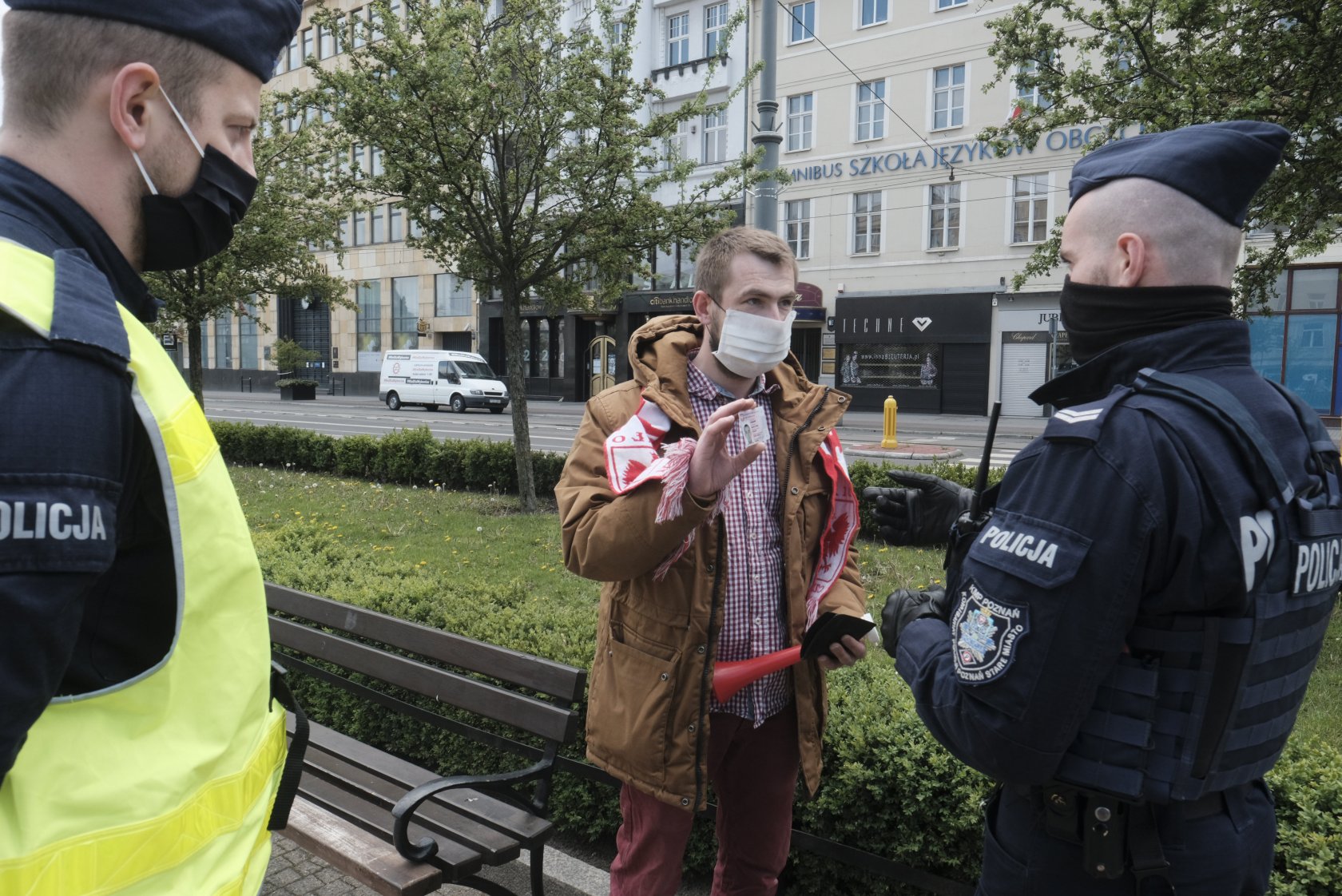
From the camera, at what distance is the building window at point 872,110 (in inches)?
1133

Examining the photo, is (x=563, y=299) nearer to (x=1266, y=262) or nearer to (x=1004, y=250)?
(x=1266, y=262)

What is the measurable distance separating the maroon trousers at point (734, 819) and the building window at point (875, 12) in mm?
30196

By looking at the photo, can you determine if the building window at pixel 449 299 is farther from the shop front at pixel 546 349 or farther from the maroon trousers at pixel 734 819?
the maroon trousers at pixel 734 819

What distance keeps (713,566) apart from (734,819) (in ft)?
2.60

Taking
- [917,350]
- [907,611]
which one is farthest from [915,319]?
[907,611]

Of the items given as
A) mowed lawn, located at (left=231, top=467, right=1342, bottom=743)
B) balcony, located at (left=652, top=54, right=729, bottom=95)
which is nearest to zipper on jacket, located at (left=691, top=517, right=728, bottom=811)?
mowed lawn, located at (left=231, top=467, right=1342, bottom=743)

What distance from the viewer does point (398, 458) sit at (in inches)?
541

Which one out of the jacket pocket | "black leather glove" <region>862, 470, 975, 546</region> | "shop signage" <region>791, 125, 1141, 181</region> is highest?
"shop signage" <region>791, 125, 1141, 181</region>

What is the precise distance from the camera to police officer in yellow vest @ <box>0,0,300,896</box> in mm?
972

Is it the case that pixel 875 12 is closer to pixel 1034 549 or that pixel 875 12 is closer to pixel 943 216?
pixel 943 216

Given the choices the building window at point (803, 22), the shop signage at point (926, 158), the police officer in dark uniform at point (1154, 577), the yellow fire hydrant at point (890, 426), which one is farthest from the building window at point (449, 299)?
the police officer in dark uniform at point (1154, 577)

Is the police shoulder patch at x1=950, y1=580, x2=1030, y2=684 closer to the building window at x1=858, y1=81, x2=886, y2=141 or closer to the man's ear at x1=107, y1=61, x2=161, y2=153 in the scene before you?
the man's ear at x1=107, y1=61, x2=161, y2=153

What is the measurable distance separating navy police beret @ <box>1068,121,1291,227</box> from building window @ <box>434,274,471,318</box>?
1621 inches

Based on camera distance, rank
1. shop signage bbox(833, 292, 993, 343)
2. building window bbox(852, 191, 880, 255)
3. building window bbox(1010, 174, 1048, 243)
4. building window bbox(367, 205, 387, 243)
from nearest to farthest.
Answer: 1. building window bbox(1010, 174, 1048, 243)
2. shop signage bbox(833, 292, 993, 343)
3. building window bbox(852, 191, 880, 255)
4. building window bbox(367, 205, 387, 243)
